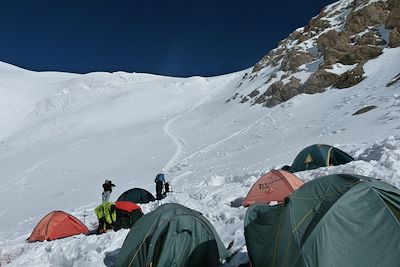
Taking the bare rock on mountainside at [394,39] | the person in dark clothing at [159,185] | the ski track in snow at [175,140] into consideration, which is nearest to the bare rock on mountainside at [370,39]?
the bare rock on mountainside at [394,39]

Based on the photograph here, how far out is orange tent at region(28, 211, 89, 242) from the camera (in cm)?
1353

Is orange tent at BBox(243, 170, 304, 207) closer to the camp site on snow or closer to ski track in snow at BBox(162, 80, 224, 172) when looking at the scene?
the camp site on snow

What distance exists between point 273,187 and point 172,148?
21918 mm

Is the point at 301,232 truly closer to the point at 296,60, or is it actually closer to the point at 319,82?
the point at 319,82

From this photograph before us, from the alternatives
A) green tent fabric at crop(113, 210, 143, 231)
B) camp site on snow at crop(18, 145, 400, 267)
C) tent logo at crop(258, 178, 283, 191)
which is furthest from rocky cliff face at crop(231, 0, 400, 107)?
camp site on snow at crop(18, 145, 400, 267)

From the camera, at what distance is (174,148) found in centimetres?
3462

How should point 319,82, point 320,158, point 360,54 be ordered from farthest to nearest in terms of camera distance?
point 360,54, point 319,82, point 320,158

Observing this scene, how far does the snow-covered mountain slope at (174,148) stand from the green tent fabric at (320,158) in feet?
2.23

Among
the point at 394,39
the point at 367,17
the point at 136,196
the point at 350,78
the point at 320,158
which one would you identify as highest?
the point at 367,17

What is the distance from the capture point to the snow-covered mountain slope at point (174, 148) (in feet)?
42.2

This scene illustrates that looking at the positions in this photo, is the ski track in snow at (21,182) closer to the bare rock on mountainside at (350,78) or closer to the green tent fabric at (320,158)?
the green tent fabric at (320,158)

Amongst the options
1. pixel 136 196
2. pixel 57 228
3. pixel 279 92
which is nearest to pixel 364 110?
pixel 279 92

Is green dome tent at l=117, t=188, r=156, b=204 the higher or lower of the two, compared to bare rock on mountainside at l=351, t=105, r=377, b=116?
higher

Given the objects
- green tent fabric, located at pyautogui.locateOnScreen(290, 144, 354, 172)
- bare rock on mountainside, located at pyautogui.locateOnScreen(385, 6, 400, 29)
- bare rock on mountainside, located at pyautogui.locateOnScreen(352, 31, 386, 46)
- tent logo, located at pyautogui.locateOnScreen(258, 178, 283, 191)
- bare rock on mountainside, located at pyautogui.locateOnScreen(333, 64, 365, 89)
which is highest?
bare rock on mountainside, located at pyautogui.locateOnScreen(385, 6, 400, 29)
